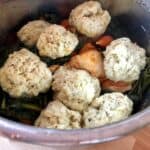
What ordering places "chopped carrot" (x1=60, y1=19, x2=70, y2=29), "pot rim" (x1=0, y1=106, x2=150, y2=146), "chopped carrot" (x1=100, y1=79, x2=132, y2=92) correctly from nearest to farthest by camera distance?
"pot rim" (x1=0, y1=106, x2=150, y2=146) → "chopped carrot" (x1=100, y1=79, x2=132, y2=92) → "chopped carrot" (x1=60, y1=19, x2=70, y2=29)

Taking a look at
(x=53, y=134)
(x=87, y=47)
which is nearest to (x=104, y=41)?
(x=87, y=47)

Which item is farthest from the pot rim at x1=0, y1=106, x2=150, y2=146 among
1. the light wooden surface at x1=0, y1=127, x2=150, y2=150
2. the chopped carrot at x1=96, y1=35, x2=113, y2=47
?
the chopped carrot at x1=96, y1=35, x2=113, y2=47

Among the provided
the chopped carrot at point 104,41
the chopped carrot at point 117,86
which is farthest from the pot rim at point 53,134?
the chopped carrot at point 104,41

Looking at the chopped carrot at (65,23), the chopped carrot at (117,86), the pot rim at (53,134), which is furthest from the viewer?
the chopped carrot at (65,23)

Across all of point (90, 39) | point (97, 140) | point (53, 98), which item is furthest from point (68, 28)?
point (97, 140)

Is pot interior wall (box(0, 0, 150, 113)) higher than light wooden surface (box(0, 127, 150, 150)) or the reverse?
higher

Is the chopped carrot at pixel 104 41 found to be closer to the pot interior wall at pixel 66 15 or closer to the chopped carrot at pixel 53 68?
the pot interior wall at pixel 66 15

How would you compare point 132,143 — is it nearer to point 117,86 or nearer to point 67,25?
point 117,86

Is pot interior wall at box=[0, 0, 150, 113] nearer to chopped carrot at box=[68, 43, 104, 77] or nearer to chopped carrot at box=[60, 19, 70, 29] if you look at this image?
chopped carrot at box=[60, 19, 70, 29]

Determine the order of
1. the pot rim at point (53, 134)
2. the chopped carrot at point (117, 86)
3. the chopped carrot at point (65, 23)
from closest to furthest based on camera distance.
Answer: the pot rim at point (53, 134) → the chopped carrot at point (117, 86) → the chopped carrot at point (65, 23)

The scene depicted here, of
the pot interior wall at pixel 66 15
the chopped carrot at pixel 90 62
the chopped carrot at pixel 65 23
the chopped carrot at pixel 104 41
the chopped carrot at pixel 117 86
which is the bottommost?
the chopped carrot at pixel 117 86

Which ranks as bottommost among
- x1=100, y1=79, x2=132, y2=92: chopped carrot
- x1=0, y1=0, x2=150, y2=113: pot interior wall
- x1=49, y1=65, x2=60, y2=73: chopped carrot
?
x1=100, y1=79, x2=132, y2=92: chopped carrot

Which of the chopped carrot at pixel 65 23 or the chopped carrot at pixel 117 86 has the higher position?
the chopped carrot at pixel 65 23
